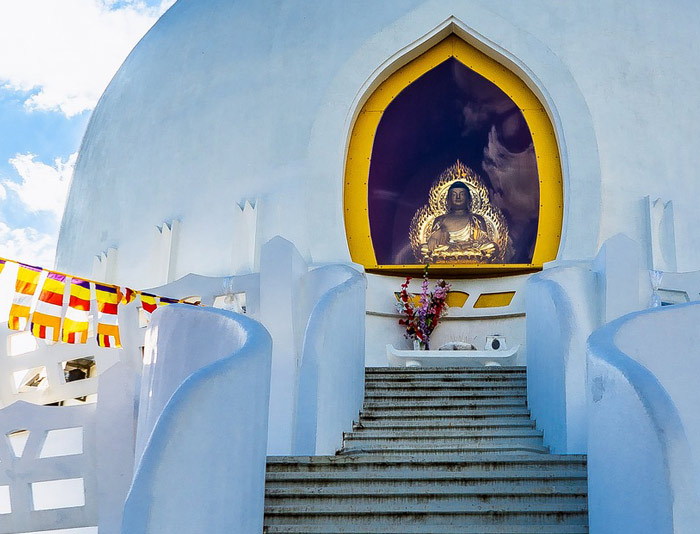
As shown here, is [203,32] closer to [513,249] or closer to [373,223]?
[373,223]

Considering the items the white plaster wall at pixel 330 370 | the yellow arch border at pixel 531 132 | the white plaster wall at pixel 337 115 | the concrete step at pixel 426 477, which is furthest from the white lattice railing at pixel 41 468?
the yellow arch border at pixel 531 132

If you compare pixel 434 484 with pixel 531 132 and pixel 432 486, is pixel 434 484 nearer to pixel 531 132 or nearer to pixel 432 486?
pixel 432 486

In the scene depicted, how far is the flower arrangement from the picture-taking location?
10.6 m

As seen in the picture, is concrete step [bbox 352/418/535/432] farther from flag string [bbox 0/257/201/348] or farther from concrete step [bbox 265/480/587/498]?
flag string [bbox 0/257/201/348]

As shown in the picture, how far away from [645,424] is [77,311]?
18.3 ft

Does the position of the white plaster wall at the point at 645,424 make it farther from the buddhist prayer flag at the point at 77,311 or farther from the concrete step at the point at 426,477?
the buddhist prayer flag at the point at 77,311

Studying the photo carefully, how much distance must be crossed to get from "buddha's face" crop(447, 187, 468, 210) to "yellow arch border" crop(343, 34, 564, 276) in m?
0.72

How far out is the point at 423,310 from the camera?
A: 1066cm

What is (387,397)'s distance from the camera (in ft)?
25.3

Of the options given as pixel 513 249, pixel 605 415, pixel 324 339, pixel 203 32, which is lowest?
pixel 605 415

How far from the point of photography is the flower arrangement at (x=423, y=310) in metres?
10.6

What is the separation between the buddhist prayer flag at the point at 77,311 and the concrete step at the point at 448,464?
3228mm

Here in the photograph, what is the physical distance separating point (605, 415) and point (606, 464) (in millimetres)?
217

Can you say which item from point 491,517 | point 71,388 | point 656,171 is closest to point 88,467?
point 71,388
